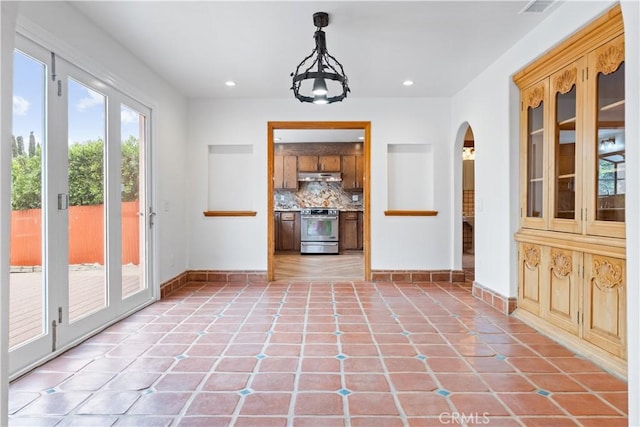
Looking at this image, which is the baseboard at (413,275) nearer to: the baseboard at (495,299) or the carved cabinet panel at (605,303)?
the baseboard at (495,299)

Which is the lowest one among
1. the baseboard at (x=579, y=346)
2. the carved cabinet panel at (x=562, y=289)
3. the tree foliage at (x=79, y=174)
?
the baseboard at (x=579, y=346)

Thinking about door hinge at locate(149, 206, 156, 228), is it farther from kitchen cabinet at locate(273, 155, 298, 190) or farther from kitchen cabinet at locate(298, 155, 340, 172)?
kitchen cabinet at locate(298, 155, 340, 172)

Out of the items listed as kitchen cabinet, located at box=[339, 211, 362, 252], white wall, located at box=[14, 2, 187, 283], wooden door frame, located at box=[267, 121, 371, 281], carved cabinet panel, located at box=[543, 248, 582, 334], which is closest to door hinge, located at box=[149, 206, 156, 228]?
white wall, located at box=[14, 2, 187, 283]

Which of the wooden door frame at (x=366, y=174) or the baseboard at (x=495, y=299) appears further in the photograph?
the wooden door frame at (x=366, y=174)

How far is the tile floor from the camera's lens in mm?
1732

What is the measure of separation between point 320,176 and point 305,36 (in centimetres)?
505

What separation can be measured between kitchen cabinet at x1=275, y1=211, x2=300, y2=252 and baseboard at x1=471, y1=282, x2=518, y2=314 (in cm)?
434

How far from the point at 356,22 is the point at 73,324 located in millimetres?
3040

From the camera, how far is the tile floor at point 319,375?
5.68 feet

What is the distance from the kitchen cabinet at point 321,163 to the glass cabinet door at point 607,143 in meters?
5.75

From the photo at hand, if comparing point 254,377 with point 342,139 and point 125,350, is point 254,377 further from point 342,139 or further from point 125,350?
point 342,139

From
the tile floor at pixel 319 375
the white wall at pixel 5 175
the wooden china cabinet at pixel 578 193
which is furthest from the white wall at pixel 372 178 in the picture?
the white wall at pixel 5 175

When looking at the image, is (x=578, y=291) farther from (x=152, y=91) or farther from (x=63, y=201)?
(x=152, y=91)

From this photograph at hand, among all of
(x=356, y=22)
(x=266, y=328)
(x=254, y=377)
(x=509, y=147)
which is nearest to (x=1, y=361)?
(x=254, y=377)
